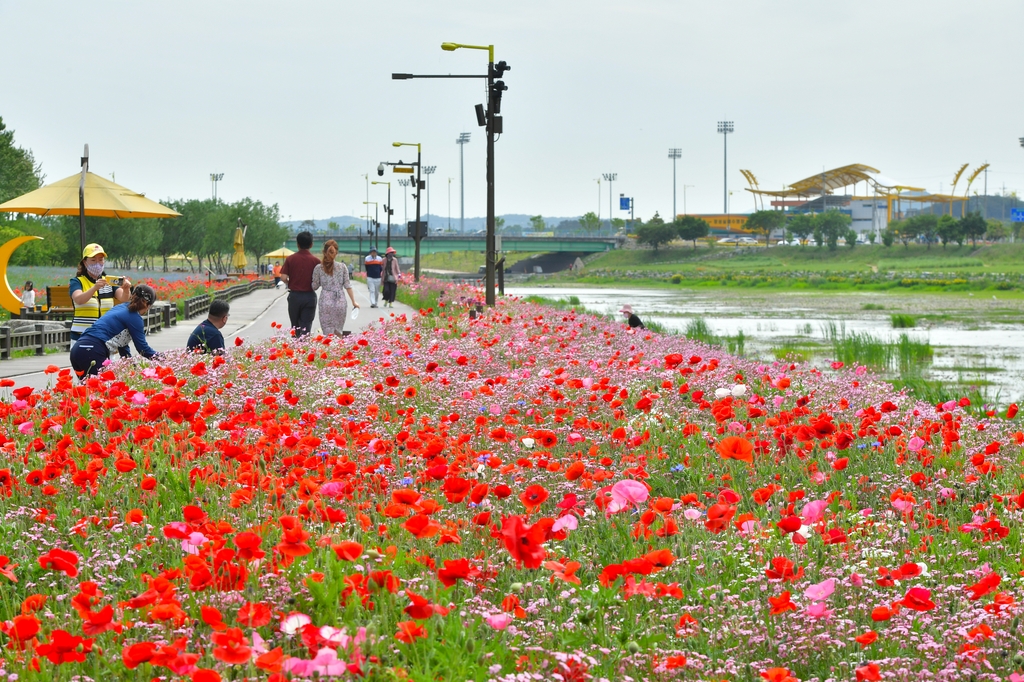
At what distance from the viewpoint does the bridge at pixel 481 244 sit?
122188 mm

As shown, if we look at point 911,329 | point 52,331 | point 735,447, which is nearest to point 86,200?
point 52,331

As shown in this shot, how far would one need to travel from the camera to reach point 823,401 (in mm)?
7867

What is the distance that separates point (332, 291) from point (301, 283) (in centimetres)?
39

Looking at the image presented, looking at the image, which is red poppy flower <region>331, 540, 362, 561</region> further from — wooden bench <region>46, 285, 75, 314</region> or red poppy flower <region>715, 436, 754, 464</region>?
wooden bench <region>46, 285, 75, 314</region>

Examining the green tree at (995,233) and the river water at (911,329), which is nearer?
the river water at (911,329)

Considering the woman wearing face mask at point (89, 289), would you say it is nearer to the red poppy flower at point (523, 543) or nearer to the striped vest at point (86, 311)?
the striped vest at point (86, 311)

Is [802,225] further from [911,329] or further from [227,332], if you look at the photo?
[227,332]

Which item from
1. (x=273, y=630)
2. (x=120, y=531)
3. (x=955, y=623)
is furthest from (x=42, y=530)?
(x=955, y=623)

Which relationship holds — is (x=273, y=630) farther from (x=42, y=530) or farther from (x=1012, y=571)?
(x=1012, y=571)

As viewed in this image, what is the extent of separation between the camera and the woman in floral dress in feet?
43.9

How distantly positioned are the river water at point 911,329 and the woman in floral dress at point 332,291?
21.4 ft

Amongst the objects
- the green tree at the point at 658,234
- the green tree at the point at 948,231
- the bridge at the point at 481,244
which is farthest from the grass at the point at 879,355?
the green tree at the point at 658,234

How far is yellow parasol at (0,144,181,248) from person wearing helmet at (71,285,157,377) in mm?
9618

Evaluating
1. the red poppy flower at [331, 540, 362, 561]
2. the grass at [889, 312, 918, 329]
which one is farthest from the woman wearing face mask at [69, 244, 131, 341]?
the grass at [889, 312, 918, 329]
